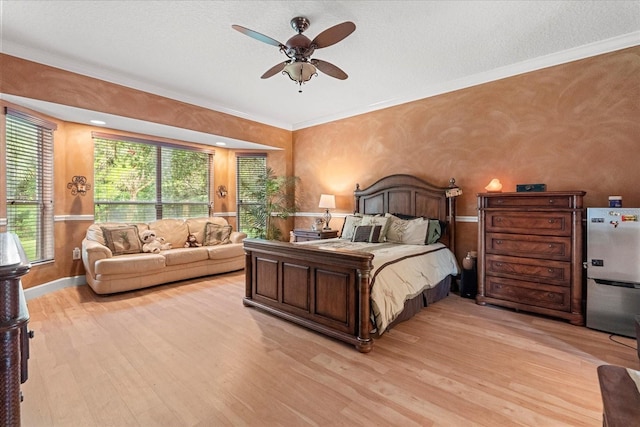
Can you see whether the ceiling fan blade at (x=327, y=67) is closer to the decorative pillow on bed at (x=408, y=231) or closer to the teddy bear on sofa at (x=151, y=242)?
the decorative pillow on bed at (x=408, y=231)

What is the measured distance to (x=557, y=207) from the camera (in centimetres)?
311

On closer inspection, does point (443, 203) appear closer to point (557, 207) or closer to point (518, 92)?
point (557, 207)

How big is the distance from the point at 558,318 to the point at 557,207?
3.92 feet

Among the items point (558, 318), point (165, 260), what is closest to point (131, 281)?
point (165, 260)

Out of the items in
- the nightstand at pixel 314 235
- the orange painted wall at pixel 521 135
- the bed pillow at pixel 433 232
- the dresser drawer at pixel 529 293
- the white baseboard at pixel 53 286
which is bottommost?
the white baseboard at pixel 53 286

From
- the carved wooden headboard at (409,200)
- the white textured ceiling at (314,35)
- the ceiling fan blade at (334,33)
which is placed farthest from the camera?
the carved wooden headboard at (409,200)

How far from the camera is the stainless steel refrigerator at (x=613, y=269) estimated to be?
107 inches

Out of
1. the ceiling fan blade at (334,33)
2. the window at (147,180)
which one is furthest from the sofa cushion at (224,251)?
the ceiling fan blade at (334,33)

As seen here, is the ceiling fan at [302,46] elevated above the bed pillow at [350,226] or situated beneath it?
elevated above

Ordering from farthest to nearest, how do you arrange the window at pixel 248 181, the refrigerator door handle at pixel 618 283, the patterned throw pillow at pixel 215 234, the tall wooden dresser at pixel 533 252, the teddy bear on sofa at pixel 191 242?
the window at pixel 248 181 < the patterned throw pillow at pixel 215 234 < the teddy bear on sofa at pixel 191 242 < the tall wooden dresser at pixel 533 252 < the refrigerator door handle at pixel 618 283

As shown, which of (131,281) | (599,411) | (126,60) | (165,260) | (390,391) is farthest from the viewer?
(165,260)

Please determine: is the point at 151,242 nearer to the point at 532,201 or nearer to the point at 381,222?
the point at 381,222

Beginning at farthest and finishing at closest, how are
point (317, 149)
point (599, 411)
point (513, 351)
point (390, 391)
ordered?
point (317, 149), point (513, 351), point (390, 391), point (599, 411)

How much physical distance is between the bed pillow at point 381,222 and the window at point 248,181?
283 cm
